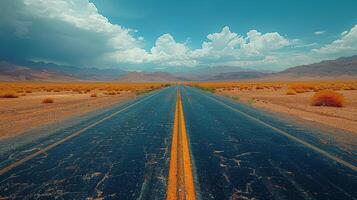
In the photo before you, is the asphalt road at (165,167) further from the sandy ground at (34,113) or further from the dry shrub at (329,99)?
the dry shrub at (329,99)

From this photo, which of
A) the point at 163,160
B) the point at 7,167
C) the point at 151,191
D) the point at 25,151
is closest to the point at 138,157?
the point at 163,160

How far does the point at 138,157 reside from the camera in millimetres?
5520

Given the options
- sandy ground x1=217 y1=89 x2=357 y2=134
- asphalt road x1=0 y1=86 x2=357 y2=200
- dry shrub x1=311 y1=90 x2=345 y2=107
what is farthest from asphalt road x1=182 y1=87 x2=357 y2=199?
dry shrub x1=311 y1=90 x2=345 y2=107

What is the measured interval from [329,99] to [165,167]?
19.2 m

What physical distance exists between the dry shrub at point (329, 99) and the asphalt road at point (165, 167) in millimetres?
13639

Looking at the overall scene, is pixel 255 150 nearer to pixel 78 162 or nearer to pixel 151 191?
pixel 151 191

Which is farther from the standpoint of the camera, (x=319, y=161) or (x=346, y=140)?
(x=346, y=140)

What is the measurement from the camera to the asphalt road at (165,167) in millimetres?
3771

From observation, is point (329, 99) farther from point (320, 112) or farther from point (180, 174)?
point (180, 174)

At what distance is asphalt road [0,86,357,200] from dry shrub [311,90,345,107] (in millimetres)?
13639

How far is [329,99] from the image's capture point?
20172mm

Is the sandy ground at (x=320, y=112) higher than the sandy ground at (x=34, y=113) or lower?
lower

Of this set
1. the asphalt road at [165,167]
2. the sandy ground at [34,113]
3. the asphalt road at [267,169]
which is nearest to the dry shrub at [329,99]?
the asphalt road at [165,167]

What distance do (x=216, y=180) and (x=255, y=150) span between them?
2341 millimetres
